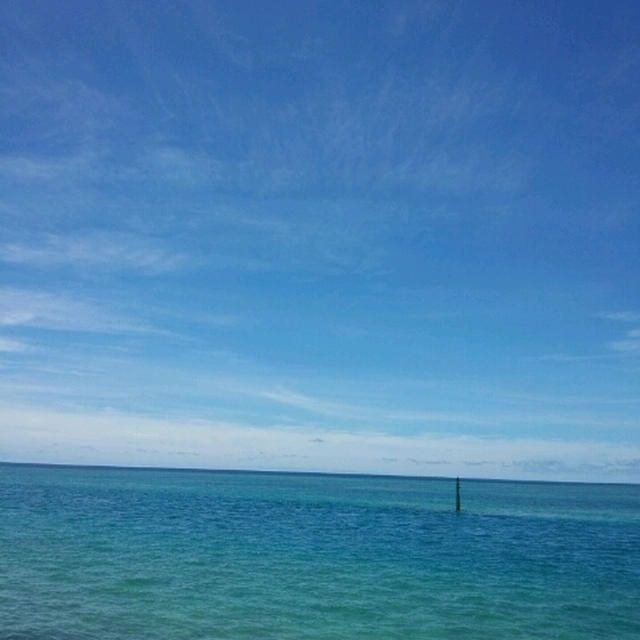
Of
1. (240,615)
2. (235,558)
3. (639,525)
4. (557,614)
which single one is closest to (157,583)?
(240,615)

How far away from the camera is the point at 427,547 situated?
44.1 m

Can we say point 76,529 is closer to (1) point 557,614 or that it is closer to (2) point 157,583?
(2) point 157,583

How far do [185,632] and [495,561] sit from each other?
80.8 feet

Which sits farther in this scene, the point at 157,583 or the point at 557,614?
the point at 157,583

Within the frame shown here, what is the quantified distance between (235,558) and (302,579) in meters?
6.94

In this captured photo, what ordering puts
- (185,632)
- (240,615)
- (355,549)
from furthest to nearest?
(355,549) → (240,615) → (185,632)

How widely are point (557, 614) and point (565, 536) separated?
35754mm

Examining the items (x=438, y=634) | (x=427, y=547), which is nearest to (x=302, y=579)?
(x=438, y=634)

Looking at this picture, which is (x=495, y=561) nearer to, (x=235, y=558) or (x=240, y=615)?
(x=235, y=558)

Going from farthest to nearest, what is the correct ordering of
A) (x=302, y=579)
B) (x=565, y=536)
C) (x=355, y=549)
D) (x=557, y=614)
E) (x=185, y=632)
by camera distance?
(x=565, y=536), (x=355, y=549), (x=302, y=579), (x=557, y=614), (x=185, y=632)

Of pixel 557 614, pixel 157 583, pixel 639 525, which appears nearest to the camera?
pixel 557 614

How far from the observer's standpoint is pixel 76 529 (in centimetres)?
4469

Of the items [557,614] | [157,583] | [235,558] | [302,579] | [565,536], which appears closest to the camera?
[557,614]

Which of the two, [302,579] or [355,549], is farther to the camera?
[355,549]
